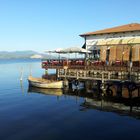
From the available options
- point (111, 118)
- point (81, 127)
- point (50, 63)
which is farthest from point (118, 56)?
point (81, 127)

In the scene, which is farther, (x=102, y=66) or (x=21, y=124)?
(x=102, y=66)

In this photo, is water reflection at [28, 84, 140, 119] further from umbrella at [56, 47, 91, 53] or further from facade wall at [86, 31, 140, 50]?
facade wall at [86, 31, 140, 50]

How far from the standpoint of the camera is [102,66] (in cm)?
3509

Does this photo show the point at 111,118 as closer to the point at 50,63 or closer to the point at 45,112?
the point at 45,112

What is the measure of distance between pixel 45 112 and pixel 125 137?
10222mm

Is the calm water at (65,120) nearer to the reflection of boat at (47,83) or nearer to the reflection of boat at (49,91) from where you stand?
the reflection of boat at (49,91)

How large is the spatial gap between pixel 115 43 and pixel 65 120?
58.6ft

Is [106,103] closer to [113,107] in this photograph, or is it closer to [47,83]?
[113,107]

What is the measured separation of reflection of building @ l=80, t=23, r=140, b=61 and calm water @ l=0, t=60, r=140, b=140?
8.37 metres

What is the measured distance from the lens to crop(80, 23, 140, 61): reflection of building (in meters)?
35.8

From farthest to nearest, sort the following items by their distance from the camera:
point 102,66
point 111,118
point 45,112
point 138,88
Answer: point 102,66, point 138,88, point 45,112, point 111,118

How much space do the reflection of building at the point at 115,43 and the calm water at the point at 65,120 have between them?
837cm

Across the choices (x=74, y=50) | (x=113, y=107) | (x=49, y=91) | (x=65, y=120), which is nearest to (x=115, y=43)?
(x=74, y=50)

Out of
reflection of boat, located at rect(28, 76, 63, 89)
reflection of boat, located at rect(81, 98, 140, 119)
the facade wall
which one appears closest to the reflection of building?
the facade wall
